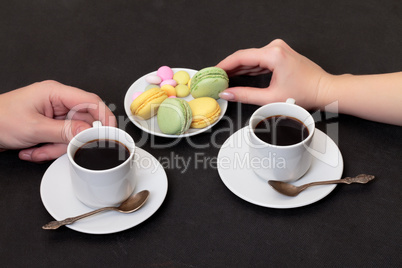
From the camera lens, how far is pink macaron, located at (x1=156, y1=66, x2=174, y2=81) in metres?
1.25

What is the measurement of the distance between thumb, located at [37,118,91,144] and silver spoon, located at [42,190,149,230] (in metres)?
0.19

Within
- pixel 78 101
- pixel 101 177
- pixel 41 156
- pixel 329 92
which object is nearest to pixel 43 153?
pixel 41 156

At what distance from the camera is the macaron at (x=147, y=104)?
1.13 meters

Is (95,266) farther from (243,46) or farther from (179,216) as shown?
(243,46)

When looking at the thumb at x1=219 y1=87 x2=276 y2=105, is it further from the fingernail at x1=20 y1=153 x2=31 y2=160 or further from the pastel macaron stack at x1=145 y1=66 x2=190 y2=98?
the fingernail at x1=20 y1=153 x2=31 y2=160

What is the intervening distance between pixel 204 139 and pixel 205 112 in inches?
2.6

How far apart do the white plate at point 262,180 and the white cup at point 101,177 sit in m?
0.21

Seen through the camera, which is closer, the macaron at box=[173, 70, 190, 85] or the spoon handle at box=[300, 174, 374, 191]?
the spoon handle at box=[300, 174, 374, 191]

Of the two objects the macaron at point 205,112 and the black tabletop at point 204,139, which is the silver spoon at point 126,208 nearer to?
the black tabletop at point 204,139

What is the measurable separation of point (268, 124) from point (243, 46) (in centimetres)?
50

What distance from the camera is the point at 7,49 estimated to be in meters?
1.37

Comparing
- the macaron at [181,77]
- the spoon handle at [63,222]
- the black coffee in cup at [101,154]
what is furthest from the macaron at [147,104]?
the spoon handle at [63,222]

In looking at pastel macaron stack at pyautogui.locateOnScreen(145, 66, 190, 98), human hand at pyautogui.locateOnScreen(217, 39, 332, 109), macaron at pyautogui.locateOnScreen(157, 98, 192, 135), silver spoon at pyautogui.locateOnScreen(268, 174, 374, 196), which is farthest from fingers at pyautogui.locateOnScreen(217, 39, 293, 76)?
silver spoon at pyautogui.locateOnScreen(268, 174, 374, 196)

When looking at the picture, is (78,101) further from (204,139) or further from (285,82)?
(285,82)
